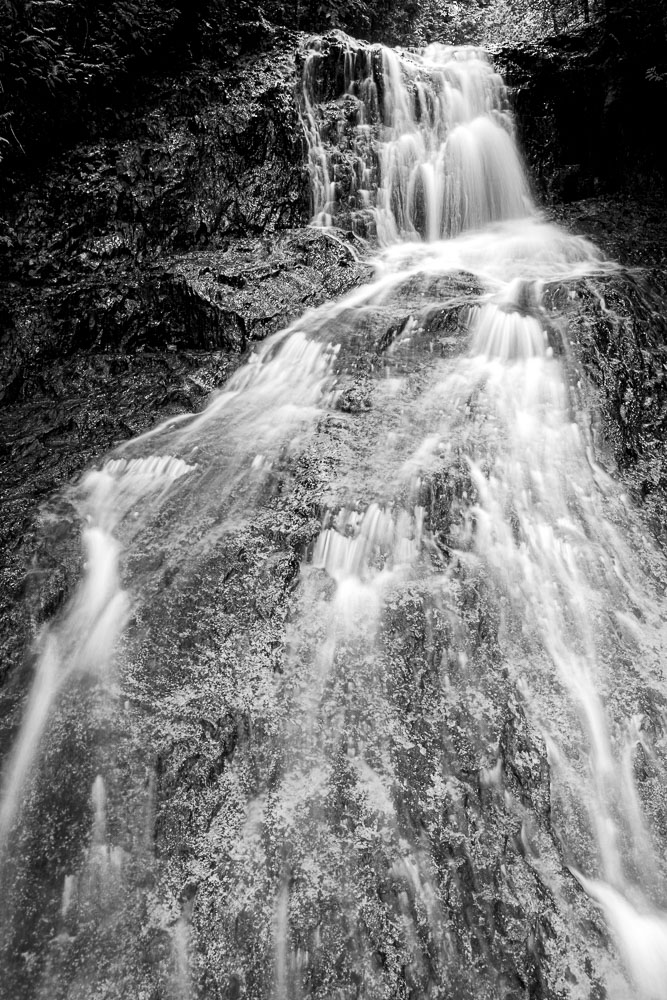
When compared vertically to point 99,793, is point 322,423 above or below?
above

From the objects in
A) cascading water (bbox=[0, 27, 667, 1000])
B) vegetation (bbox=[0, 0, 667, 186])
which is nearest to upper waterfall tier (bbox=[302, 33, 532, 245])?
vegetation (bbox=[0, 0, 667, 186])

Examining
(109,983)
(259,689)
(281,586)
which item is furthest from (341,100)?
(109,983)

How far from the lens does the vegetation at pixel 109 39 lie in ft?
25.9

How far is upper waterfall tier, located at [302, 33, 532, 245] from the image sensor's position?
9070 mm

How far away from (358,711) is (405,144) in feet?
31.2

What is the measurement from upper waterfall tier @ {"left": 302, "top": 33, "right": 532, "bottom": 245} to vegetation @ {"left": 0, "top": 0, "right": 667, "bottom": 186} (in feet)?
5.15

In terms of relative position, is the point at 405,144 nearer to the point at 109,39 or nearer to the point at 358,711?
the point at 109,39

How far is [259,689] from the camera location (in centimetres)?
344

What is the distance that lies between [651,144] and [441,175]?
12.3 ft

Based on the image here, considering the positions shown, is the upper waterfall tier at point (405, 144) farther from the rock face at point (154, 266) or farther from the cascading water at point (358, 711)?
the cascading water at point (358, 711)

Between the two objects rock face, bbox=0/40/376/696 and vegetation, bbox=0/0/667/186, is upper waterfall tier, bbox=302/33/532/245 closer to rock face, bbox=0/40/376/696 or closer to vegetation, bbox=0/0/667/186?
rock face, bbox=0/40/376/696

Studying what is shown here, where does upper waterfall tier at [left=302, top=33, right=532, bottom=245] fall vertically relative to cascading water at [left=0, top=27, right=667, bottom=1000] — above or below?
above

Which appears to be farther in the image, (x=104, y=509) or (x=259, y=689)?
(x=104, y=509)

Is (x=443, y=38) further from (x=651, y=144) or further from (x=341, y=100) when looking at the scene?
(x=651, y=144)
